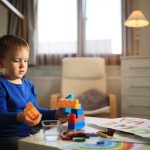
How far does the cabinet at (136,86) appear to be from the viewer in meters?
2.70

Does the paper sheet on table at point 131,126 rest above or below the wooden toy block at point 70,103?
below

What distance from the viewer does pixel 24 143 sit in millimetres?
744

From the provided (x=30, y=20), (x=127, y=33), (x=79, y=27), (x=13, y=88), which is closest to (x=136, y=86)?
(x=127, y=33)

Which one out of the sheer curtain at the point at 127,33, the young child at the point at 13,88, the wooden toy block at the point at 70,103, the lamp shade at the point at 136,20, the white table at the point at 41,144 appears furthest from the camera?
the sheer curtain at the point at 127,33

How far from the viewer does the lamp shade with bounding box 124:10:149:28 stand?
2.82 m

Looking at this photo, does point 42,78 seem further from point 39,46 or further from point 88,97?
point 88,97

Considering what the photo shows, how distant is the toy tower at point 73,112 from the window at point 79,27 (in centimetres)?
242

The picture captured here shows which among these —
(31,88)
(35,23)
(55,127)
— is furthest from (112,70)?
(55,127)

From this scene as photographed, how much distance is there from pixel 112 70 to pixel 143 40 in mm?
532

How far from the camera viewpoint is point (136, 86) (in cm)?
274

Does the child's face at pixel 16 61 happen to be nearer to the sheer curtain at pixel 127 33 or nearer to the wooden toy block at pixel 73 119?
the wooden toy block at pixel 73 119

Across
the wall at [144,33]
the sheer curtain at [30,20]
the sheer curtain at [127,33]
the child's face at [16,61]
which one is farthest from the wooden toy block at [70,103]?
the sheer curtain at [30,20]

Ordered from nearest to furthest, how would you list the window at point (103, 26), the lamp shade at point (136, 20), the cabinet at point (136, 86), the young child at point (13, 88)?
the young child at point (13, 88) < the cabinet at point (136, 86) < the lamp shade at point (136, 20) < the window at point (103, 26)

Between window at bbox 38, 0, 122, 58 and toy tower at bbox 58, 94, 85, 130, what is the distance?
2415 millimetres
